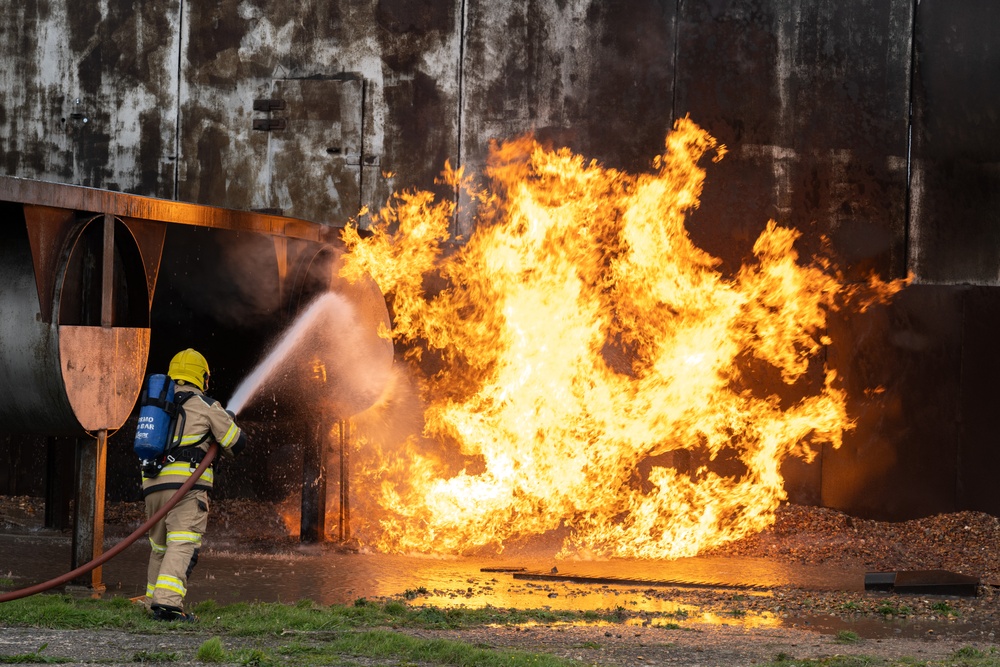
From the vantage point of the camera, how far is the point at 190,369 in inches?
281

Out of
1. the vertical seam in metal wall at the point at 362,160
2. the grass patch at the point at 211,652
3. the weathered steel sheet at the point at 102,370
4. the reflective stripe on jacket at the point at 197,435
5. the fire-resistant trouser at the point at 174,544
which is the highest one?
the vertical seam in metal wall at the point at 362,160

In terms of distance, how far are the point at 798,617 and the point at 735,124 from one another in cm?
545

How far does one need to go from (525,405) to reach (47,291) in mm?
4557

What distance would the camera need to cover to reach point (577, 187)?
11.4m

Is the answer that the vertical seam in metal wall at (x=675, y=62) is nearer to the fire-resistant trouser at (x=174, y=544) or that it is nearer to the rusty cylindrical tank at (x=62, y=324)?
the rusty cylindrical tank at (x=62, y=324)

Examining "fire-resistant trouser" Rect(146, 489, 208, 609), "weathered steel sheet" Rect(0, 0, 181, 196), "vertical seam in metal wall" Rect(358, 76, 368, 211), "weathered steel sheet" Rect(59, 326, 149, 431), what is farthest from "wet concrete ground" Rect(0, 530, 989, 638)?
"weathered steel sheet" Rect(0, 0, 181, 196)

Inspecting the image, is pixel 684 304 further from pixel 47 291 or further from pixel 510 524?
pixel 47 291

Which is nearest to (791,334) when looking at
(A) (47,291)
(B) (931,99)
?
(B) (931,99)

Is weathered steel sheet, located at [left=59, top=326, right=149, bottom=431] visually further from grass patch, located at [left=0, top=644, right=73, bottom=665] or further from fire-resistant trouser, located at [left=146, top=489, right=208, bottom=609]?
grass patch, located at [left=0, top=644, right=73, bottom=665]

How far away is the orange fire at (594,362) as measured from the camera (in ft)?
34.2

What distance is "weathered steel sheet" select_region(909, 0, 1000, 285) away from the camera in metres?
11.1

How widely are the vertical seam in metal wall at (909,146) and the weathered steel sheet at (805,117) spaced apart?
41mm

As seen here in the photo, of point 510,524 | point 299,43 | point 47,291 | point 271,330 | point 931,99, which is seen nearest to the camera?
point 47,291

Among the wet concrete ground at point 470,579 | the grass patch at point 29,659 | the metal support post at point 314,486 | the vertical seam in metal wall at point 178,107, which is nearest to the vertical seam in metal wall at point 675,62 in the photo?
the wet concrete ground at point 470,579
